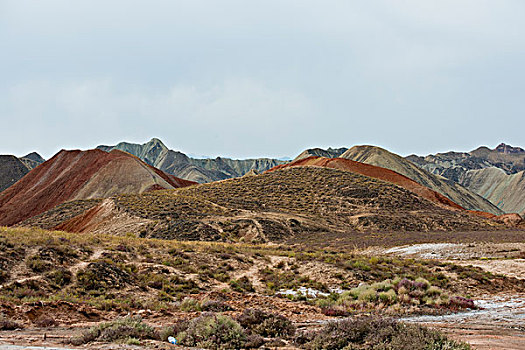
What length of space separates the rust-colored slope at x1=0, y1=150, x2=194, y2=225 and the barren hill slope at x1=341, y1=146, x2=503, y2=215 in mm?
74364

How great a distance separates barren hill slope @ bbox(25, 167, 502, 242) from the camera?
135 feet

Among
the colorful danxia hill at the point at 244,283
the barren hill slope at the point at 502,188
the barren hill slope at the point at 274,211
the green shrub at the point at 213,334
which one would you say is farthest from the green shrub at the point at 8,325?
the barren hill slope at the point at 502,188

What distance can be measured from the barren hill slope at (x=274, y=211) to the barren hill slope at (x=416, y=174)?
5767 centimetres

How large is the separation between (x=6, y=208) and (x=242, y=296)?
77.8 m

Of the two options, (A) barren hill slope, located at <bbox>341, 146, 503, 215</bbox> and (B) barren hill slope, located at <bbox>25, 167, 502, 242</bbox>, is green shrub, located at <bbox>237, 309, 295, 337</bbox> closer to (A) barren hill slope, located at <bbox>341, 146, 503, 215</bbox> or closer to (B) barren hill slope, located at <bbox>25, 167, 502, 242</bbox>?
(B) barren hill slope, located at <bbox>25, 167, 502, 242</bbox>

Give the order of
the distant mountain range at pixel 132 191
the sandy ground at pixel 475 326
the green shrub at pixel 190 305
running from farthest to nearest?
the distant mountain range at pixel 132 191, the green shrub at pixel 190 305, the sandy ground at pixel 475 326

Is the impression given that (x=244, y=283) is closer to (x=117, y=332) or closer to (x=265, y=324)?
(x=265, y=324)

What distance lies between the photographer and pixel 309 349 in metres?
7.39

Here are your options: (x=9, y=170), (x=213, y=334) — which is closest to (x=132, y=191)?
(x=213, y=334)

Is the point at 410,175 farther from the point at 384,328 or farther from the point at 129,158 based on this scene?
the point at 384,328

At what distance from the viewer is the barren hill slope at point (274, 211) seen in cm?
4103

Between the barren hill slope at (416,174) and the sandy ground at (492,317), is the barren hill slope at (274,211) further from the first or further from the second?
the barren hill slope at (416,174)

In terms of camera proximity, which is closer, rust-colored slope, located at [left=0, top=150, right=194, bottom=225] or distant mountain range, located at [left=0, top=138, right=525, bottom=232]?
distant mountain range, located at [left=0, top=138, right=525, bottom=232]

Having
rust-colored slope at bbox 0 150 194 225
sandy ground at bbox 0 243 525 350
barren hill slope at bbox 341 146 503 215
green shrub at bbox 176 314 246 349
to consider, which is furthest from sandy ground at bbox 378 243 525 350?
barren hill slope at bbox 341 146 503 215
